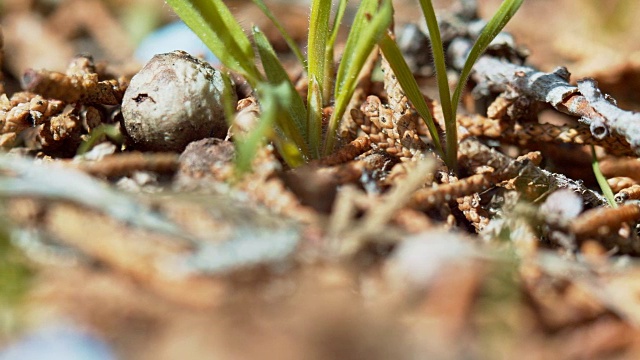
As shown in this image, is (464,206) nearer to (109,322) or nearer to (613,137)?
(613,137)

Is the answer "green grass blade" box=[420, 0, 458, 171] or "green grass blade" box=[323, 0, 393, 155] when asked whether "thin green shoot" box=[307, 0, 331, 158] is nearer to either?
"green grass blade" box=[323, 0, 393, 155]

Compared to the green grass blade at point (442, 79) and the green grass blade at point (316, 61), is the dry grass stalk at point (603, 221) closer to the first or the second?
the green grass blade at point (442, 79)

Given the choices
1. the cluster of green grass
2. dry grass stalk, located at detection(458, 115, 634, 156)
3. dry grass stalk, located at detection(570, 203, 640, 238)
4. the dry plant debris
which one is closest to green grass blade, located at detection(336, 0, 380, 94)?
the cluster of green grass

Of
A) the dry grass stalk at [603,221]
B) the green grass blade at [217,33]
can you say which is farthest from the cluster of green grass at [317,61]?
the dry grass stalk at [603,221]

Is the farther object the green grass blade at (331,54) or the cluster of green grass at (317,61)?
the green grass blade at (331,54)

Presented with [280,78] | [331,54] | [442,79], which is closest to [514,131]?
[442,79]

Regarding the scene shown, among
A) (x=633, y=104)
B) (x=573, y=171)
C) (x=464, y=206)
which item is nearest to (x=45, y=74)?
(x=464, y=206)
